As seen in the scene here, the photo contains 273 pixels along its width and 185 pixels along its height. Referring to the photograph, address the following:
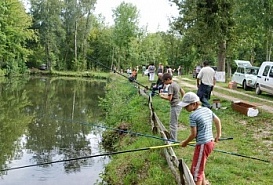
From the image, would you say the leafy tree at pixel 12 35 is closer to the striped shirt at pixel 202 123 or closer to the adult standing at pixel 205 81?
the adult standing at pixel 205 81

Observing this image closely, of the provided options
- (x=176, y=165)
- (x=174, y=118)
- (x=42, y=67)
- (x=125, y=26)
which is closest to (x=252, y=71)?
(x=174, y=118)

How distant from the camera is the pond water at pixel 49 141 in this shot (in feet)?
39.8

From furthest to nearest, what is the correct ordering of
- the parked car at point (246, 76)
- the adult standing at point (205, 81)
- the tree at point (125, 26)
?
the tree at point (125, 26) < the parked car at point (246, 76) < the adult standing at point (205, 81)

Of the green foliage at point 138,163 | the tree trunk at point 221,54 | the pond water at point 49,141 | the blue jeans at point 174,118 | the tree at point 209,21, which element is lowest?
the pond water at point 49,141

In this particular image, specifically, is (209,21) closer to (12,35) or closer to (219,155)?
(219,155)

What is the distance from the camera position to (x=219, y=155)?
31.7 feet

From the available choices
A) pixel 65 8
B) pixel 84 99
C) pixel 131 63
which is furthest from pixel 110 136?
pixel 65 8

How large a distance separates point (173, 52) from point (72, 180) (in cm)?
4829

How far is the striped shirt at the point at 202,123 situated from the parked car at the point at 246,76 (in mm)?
19835

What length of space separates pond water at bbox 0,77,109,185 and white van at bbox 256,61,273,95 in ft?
30.2

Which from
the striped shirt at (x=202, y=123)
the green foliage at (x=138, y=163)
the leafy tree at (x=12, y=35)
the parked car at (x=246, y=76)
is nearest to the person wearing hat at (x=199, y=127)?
the striped shirt at (x=202, y=123)

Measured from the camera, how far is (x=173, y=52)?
2308 inches

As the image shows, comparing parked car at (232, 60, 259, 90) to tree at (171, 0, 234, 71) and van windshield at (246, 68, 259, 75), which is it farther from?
tree at (171, 0, 234, 71)

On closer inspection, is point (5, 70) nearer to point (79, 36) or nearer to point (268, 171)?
point (79, 36)
